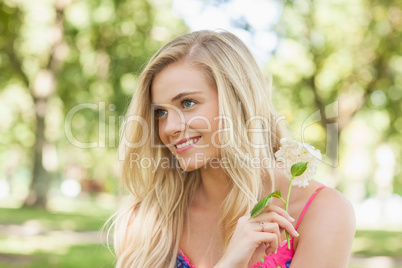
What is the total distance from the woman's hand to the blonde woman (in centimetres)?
31

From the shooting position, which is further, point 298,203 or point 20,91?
point 20,91

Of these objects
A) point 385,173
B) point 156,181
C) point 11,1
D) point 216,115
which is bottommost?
point 385,173

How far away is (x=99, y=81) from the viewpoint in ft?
65.1

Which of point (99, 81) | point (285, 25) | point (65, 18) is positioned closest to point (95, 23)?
point (65, 18)

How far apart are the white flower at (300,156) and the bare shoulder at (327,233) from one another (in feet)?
2.15

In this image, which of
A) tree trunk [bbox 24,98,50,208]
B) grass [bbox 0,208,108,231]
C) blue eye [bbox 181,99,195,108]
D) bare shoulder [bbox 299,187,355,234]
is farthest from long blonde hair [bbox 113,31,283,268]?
tree trunk [bbox 24,98,50,208]

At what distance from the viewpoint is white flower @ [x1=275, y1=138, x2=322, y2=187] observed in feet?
5.95

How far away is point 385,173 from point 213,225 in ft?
90.6

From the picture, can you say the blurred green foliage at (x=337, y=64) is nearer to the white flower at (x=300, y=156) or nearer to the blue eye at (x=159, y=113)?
the blue eye at (x=159, y=113)

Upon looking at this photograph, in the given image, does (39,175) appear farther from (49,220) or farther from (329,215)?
(329,215)

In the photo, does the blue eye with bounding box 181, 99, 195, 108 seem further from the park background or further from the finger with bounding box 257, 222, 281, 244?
the park background

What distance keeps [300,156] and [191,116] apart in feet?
3.11

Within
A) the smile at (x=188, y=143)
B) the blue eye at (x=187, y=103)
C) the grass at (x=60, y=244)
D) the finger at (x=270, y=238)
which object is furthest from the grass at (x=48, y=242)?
the finger at (x=270, y=238)

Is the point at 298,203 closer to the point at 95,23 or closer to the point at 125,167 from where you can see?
the point at 125,167
